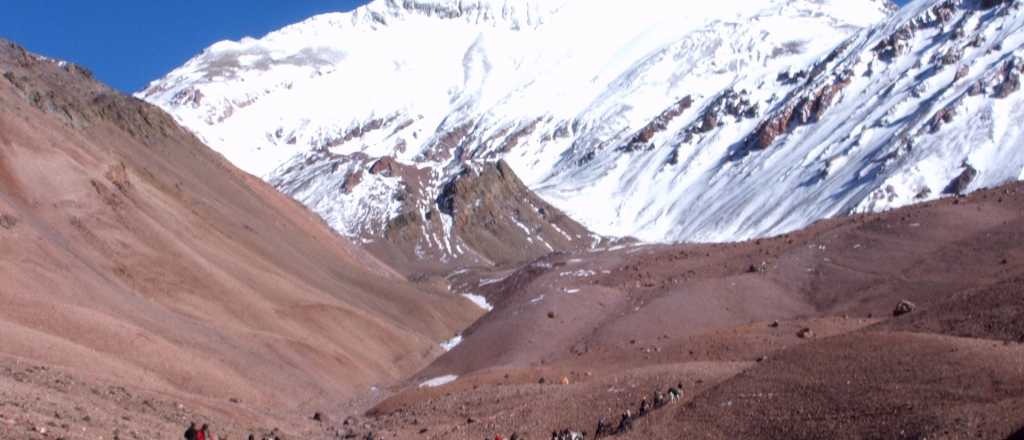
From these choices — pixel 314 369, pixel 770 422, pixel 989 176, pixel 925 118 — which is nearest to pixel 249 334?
pixel 314 369

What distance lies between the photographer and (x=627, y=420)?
32469mm

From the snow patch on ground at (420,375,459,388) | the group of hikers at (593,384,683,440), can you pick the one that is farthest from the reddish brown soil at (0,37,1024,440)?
the snow patch on ground at (420,375,459,388)

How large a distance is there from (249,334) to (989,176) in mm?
119371

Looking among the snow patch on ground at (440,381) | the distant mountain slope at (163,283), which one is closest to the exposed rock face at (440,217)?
the distant mountain slope at (163,283)

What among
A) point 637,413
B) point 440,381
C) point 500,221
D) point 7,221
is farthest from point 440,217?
point 637,413

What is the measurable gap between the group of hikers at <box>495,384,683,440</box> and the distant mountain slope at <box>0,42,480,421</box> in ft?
39.9

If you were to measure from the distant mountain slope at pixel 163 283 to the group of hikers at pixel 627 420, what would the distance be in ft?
39.9

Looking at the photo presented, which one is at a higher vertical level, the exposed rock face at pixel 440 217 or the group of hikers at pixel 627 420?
the exposed rock face at pixel 440 217

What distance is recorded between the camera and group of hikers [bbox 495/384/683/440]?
31734 millimetres

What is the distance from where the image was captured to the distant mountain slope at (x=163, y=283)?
44.5 meters

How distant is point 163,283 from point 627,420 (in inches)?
1221

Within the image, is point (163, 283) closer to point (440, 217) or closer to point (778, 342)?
point (778, 342)

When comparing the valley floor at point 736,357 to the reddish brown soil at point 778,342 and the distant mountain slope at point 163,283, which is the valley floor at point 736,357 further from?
the distant mountain slope at point 163,283

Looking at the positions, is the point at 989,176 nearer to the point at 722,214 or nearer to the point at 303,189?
the point at 722,214
